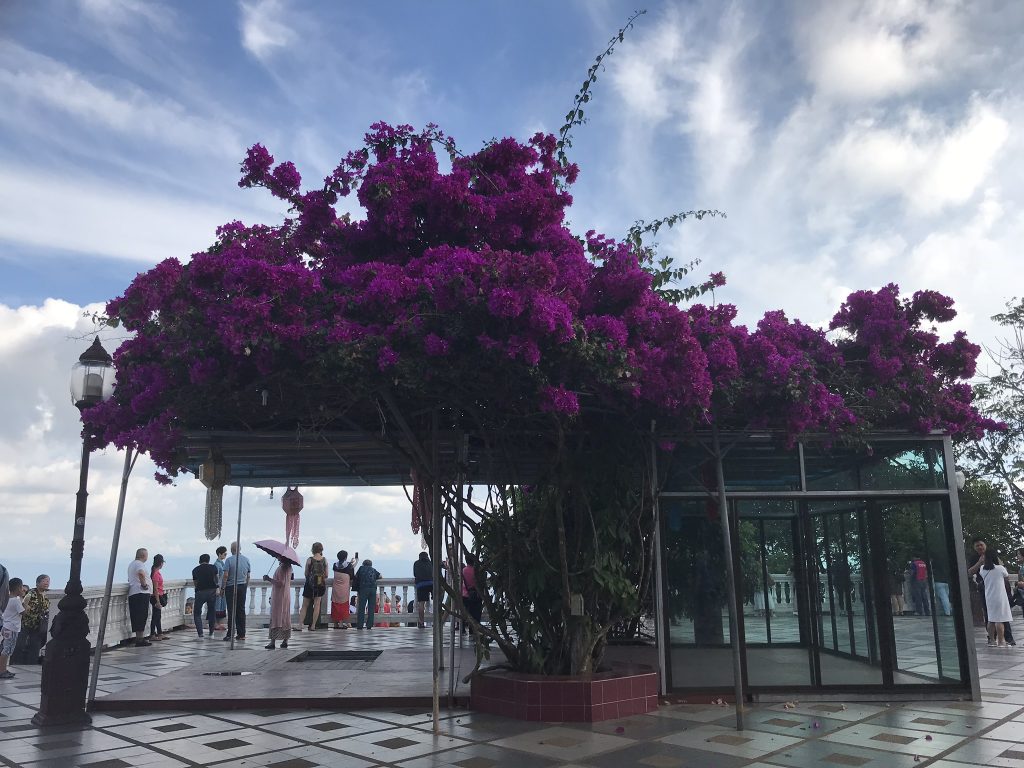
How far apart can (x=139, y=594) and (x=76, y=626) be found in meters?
6.50

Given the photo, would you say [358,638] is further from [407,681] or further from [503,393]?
[503,393]

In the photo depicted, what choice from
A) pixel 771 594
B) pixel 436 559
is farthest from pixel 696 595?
pixel 436 559

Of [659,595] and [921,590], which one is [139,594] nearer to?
[659,595]

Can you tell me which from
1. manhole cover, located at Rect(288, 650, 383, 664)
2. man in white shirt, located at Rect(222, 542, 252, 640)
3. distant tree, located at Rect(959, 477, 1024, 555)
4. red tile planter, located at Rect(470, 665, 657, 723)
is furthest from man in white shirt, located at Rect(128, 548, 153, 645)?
distant tree, located at Rect(959, 477, 1024, 555)

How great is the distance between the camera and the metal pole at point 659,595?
7926 millimetres

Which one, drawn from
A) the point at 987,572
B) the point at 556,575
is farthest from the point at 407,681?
the point at 987,572

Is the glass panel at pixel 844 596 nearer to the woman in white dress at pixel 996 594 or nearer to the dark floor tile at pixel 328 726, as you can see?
the dark floor tile at pixel 328 726

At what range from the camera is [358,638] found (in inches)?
547

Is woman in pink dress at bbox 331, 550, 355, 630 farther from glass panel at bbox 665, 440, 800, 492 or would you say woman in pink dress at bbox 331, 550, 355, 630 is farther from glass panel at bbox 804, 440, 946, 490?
glass panel at bbox 804, 440, 946, 490

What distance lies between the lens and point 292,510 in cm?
1088

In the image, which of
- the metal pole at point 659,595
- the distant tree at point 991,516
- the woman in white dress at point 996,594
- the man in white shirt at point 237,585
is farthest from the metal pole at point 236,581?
the distant tree at point 991,516

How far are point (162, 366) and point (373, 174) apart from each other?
2.36m

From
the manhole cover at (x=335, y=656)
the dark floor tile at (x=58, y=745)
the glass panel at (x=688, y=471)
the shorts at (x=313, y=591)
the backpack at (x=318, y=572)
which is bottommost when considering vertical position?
the dark floor tile at (x=58, y=745)

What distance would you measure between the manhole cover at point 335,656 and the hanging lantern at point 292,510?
1.56 meters
